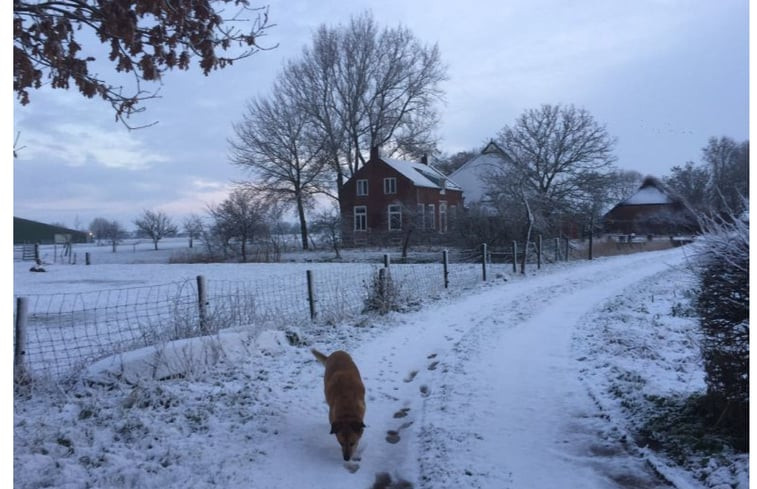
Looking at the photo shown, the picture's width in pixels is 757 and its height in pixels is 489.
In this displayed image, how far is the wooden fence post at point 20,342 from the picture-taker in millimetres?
4621

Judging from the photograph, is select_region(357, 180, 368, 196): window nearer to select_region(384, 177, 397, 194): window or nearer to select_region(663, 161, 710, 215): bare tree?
select_region(384, 177, 397, 194): window

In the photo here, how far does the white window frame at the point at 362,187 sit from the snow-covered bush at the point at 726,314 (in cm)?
3447

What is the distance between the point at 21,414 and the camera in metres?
4.00

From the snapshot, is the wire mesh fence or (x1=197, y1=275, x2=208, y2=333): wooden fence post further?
(x1=197, y1=275, x2=208, y2=333): wooden fence post

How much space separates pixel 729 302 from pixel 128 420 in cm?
455

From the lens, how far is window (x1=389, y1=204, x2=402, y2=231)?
32188 mm

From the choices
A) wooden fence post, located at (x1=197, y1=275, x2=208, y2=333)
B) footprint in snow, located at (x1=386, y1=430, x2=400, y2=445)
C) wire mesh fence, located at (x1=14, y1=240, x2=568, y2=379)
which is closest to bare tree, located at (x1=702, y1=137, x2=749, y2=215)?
footprint in snow, located at (x1=386, y1=430, x2=400, y2=445)

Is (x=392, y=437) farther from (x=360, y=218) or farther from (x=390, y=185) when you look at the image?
(x=360, y=218)

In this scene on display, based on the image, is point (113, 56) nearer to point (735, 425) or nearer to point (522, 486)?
point (522, 486)

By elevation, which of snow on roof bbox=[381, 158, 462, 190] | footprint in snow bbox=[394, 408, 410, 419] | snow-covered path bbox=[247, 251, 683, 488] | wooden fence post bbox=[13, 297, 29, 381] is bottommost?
footprint in snow bbox=[394, 408, 410, 419]

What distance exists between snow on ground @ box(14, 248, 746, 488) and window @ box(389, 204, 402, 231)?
25.0 meters

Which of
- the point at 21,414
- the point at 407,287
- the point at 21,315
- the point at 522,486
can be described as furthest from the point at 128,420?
the point at 407,287

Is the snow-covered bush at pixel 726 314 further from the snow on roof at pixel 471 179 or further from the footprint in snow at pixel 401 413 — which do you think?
the snow on roof at pixel 471 179

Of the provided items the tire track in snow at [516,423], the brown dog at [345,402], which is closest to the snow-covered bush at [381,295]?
the tire track in snow at [516,423]
